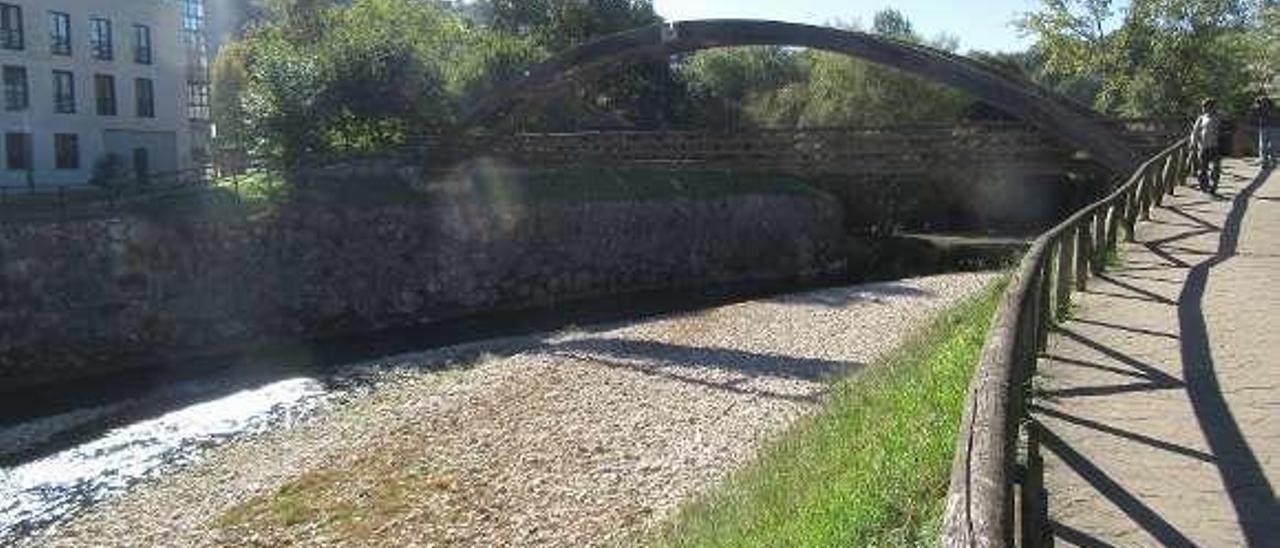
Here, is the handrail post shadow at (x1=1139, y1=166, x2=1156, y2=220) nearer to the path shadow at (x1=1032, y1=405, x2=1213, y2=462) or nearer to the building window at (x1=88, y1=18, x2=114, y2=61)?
the path shadow at (x1=1032, y1=405, x2=1213, y2=462)

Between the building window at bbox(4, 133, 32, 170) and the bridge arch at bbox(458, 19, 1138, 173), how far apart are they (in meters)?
19.3

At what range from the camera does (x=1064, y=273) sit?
13.6 metres

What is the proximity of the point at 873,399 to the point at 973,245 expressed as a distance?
43.9 m

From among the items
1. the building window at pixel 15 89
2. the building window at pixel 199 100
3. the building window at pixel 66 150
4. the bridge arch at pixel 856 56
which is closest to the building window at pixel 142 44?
the building window at pixel 66 150

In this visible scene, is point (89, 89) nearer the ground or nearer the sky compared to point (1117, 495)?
nearer the sky

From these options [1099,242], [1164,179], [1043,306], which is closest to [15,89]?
[1164,179]

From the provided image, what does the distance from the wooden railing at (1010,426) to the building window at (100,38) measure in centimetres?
5438

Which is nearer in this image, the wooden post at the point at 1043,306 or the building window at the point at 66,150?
the wooden post at the point at 1043,306

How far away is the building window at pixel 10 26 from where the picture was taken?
51781 millimetres

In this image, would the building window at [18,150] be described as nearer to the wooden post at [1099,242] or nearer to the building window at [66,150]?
the building window at [66,150]

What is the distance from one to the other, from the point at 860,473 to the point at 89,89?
5567cm

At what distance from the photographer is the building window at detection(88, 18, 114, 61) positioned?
189 feet

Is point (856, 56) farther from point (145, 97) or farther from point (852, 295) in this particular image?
point (145, 97)

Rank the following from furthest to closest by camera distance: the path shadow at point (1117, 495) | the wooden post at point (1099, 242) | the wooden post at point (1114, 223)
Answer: the wooden post at point (1114, 223), the wooden post at point (1099, 242), the path shadow at point (1117, 495)
